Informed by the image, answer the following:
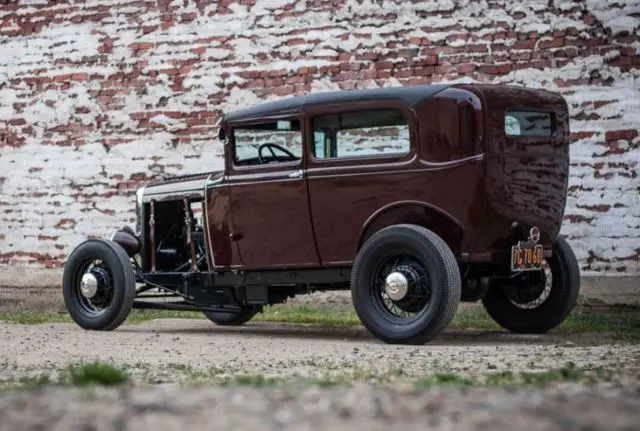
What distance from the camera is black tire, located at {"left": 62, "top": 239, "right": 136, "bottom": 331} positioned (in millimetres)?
10531

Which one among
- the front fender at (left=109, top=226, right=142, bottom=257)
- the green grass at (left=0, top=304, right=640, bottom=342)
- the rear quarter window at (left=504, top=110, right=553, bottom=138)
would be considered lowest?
the green grass at (left=0, top=304, right=640, bottom=342)

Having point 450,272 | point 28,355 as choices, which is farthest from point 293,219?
point 28,355

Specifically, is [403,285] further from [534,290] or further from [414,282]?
[534,290]

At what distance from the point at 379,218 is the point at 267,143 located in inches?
47.8

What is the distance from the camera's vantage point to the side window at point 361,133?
9.51m

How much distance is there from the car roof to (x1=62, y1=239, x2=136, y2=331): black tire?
1.40 metres

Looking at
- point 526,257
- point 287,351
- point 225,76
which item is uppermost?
point 225,76

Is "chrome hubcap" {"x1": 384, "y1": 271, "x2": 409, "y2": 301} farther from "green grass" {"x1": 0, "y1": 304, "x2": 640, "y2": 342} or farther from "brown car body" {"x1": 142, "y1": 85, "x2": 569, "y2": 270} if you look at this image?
"green grass" {"x1": 0, "y1": 304, "x2": 640, "y2": 342}

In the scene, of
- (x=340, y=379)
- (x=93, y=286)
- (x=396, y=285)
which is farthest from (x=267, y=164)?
(x=340, y=379)

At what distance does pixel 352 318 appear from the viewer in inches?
457

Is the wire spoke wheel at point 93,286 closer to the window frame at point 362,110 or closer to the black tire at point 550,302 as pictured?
the window frame at point 362,110

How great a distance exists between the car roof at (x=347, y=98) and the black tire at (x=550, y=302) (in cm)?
163

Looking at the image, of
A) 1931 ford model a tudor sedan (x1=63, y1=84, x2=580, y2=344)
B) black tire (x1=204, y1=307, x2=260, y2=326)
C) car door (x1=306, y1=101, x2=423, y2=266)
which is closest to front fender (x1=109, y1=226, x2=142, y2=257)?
1931 ford model a tudor sedan (x1=63, y1=84, x2=580, y2=344)

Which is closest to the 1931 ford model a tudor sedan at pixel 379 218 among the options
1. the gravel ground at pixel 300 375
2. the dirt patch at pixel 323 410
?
the gravel ground at pixel 300 375
